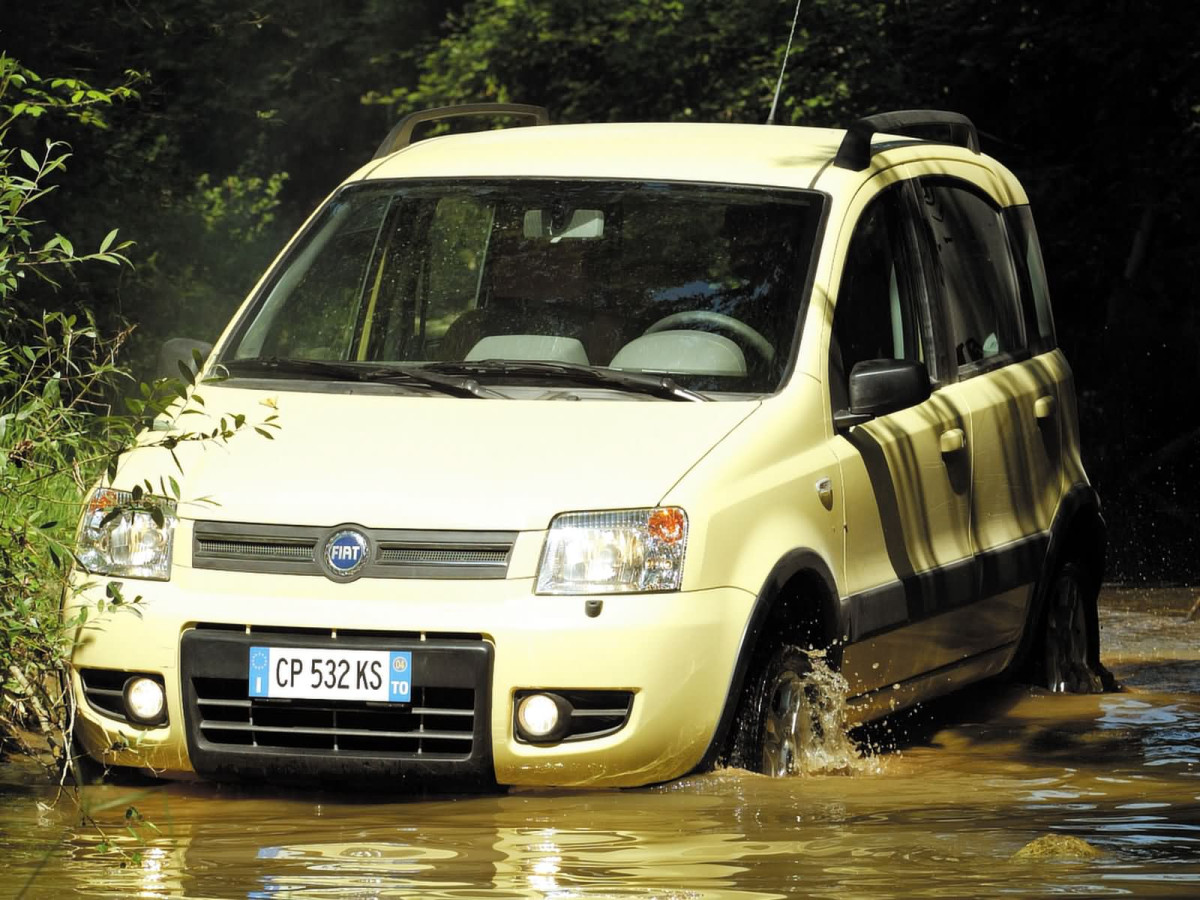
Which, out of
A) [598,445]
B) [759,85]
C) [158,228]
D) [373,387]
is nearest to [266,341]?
[373,387]

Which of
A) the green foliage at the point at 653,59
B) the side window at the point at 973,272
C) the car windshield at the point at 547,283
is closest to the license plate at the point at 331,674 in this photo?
the car windshield at the point at 547,283

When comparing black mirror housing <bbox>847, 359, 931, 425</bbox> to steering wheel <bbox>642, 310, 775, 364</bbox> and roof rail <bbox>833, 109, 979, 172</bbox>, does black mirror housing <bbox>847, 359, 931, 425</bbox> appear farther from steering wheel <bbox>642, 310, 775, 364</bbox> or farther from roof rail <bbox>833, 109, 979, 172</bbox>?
roof rail <bbox>833, 109, 979, 172</bbox>

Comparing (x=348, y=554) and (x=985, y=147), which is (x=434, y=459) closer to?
(x=348, y=554)

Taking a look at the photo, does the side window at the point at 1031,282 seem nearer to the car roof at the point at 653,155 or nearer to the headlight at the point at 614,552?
the car roof at the point at 653,155

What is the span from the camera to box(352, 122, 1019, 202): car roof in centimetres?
684

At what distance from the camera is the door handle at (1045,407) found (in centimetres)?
773

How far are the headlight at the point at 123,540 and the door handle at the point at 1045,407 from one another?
327 centimetres

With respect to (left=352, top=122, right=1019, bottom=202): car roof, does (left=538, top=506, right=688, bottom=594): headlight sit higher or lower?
lower

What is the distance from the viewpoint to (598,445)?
5648 millimetres

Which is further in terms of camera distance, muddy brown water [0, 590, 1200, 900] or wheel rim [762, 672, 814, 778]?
wheel rim [762, 672, 814, 778]

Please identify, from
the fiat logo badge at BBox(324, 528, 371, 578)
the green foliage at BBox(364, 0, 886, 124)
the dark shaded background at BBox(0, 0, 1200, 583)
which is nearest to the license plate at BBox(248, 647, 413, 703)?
the fiat logo badge at BBox(324, 528, 371, 578)

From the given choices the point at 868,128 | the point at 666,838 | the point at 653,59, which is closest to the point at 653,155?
the point at 868,128

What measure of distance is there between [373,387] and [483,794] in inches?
46.5

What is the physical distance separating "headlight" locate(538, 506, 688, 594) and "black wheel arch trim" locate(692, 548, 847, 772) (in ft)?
0.90
